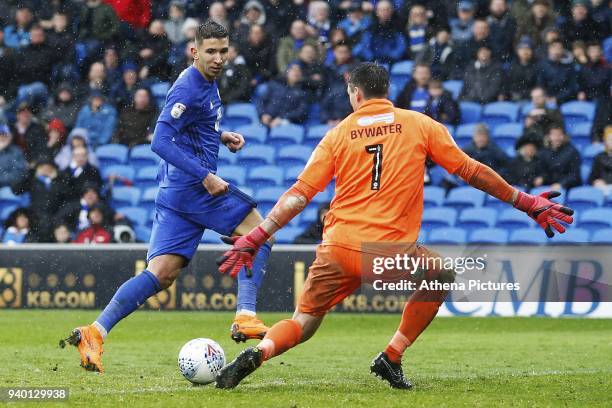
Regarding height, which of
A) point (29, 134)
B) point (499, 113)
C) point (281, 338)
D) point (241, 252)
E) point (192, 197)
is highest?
point (499, 113)

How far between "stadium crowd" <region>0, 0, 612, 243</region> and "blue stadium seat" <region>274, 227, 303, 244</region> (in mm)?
319

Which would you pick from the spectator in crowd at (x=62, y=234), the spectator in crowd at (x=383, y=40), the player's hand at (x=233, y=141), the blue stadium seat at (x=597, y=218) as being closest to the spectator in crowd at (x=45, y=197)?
the spectator in crowd at (x=62, y=234)

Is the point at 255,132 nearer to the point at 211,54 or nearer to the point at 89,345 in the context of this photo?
the point at 211,54

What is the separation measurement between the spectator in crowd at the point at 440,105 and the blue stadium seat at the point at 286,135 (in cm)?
211

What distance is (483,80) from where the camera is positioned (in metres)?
16.6

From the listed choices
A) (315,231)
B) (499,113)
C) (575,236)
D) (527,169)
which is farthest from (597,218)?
(315,231)

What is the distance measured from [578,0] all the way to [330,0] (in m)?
3.67

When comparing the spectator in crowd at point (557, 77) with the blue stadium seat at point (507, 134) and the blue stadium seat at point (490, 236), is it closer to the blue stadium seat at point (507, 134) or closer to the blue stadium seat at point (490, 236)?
the blue stadium seat at point (507, 134)

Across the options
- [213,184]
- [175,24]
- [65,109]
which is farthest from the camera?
[175,24]

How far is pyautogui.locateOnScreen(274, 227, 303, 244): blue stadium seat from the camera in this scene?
15703 millimetres

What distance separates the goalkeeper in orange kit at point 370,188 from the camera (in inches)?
258

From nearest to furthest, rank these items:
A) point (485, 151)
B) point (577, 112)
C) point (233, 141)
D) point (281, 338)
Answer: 1. point (281, 338)
2. point (233, 141)
3. point (485, 151)
4. point (577, 112)

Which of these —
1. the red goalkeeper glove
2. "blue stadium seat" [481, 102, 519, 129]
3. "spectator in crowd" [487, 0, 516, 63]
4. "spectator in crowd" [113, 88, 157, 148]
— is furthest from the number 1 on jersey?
"spectator in crowd" [113, 88, 157, 148]

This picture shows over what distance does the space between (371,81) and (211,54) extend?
1.59 m
